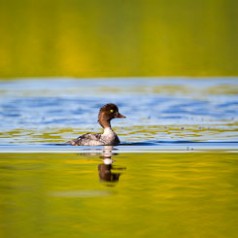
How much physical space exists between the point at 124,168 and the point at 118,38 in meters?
32.3

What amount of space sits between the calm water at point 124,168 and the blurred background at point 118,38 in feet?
25.1

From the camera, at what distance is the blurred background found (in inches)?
1385

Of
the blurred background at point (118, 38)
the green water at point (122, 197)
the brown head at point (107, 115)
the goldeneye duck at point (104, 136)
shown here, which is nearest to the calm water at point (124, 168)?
the green water at point (122, 197)

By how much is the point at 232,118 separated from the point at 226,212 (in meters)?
10.8

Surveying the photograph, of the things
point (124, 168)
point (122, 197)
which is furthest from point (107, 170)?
point (122, 197)

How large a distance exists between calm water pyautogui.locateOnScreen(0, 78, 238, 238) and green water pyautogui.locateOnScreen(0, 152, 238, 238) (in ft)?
0.03

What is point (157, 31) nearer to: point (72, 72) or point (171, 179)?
point (72, 72)

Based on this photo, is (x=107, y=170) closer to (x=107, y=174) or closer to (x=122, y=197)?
(x=107, y=174)

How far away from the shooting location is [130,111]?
944 inches

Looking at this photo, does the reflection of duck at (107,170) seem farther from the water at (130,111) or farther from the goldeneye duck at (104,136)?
the water at (130,111)

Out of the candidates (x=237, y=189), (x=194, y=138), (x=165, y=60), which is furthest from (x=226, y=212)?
(x=165, y=60)

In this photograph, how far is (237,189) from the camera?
12969 mm

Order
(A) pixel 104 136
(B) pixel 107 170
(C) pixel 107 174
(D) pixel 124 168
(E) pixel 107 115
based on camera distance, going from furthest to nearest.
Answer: (E) pixel 107 115, (A) pixel 104 136, (D) pixel 124 168, (B) pixel 107 170, (C) pixel 107 174

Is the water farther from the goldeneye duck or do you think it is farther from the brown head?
the brown head
